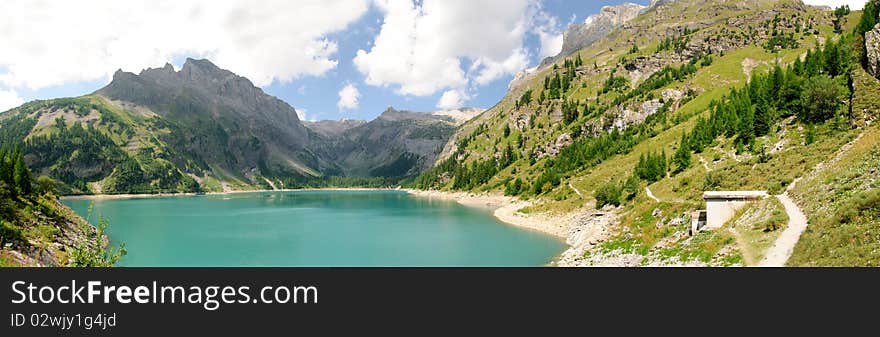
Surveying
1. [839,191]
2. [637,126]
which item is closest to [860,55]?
[839,191]

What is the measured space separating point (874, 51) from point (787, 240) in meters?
46.5

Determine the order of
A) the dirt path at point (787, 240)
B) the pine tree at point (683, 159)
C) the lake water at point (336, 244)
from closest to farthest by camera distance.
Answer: the dirt path at point (787, 240) < the lake water at point (336, 244) < the pine tree at point (683, 159)

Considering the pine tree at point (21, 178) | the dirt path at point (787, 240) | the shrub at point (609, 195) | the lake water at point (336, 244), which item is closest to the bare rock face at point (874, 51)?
the shrub at point (609, 195)

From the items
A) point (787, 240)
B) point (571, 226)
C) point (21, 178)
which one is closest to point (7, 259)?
point (21, 178)

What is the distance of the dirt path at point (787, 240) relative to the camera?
21705 millimetres

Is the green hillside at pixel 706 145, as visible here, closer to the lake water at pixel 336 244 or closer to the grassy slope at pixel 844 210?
the grassy slope at pixel 844 210

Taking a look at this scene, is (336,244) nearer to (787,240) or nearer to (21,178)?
(21,178)

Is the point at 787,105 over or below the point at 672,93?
below

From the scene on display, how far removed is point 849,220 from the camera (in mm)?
21016

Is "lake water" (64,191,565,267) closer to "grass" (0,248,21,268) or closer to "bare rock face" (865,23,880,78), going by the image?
"grass" (0,248,21,268)

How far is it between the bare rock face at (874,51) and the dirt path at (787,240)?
3806cm

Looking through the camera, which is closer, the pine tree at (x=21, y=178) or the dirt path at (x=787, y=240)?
the dirt path at (x=787, y=240)

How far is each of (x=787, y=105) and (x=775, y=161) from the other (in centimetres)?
2535
